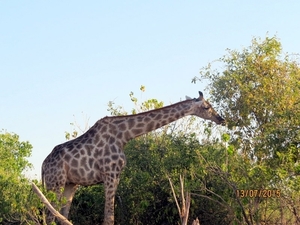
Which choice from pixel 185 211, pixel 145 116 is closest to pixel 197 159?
pixel 145 116

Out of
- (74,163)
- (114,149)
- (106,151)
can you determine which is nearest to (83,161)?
(74,163)

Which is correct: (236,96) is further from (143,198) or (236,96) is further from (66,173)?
(66,173)

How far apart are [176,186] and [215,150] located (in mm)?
1266

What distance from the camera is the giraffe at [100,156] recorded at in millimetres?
11742

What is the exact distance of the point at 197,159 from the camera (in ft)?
41.0

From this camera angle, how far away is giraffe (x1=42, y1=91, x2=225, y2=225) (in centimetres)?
1174

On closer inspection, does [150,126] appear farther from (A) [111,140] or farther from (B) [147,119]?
(A) [111,140]

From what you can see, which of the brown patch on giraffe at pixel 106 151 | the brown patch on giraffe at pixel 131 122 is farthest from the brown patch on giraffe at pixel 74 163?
the brown patch on giraffe at pixel 131 122

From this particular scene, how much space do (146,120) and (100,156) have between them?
1.27 m

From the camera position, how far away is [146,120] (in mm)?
12359
